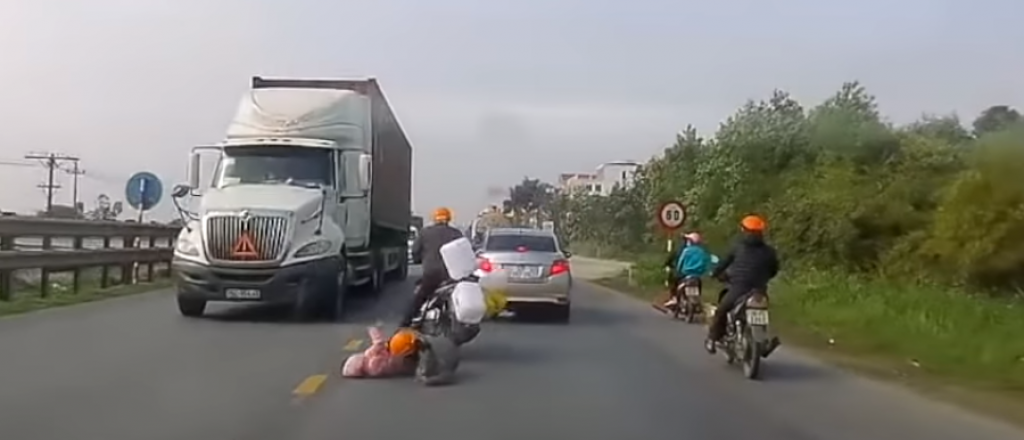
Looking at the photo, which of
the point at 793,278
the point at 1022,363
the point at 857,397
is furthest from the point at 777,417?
the point at 793,278

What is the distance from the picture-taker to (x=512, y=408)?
12.0 metres

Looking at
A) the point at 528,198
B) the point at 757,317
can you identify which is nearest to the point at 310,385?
the point at 757,317

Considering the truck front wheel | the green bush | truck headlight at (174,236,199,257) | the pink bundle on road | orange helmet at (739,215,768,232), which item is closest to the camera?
the pink bundle on road

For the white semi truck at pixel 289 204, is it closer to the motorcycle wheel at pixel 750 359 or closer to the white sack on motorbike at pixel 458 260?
the white sack on motorbike at pixel 458 260

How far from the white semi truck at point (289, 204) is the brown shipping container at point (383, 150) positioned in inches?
2.2

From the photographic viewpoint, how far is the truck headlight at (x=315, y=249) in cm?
2120

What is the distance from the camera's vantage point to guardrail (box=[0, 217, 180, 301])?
76.5 ft

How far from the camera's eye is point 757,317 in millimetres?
14820

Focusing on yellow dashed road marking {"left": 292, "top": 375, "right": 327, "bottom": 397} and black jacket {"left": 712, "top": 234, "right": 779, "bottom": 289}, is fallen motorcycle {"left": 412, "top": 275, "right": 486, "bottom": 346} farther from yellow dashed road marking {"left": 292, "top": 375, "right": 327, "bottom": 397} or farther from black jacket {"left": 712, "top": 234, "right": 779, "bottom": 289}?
black jacket {"left": 712, "top": 234, "right": 779, "bottom": 289}

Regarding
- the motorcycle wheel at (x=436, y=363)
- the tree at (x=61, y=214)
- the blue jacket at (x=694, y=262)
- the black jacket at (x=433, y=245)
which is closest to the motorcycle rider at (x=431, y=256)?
the black jacket at (x=433, y=245)

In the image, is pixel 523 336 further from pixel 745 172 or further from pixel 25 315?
pixel 745 172

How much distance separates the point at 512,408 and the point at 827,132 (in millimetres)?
38877

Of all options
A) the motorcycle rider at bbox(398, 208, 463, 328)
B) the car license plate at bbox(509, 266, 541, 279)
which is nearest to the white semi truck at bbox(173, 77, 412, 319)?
the car license plate at bbox(509, 266, 541, 279)

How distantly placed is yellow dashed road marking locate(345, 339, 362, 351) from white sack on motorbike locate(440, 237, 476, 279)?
2.32 metres
